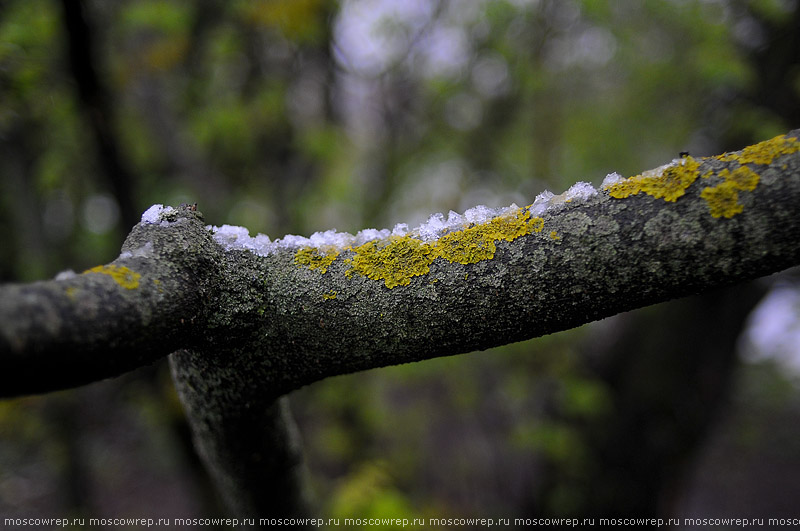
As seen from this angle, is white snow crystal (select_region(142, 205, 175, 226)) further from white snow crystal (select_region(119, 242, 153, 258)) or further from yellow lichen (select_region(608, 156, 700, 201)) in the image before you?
yellow lichen (select_region(608, 156, 700, 201))

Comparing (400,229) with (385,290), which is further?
(400,229)

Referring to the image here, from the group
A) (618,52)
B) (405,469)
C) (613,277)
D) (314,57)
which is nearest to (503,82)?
(618,52)

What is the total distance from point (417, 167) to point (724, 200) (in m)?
4.62

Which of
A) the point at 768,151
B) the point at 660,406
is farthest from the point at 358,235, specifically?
the point at 660,406

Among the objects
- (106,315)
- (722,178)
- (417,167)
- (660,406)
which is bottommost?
(106,315)

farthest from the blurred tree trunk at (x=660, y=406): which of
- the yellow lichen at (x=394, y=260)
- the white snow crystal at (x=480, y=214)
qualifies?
the yellow lichen at (x=394, y=260)

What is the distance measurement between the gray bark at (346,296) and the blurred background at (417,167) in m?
2.14

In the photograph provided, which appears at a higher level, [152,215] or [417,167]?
[417,167]

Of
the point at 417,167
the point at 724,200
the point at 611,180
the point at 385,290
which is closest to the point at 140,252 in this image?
the point at 385,290

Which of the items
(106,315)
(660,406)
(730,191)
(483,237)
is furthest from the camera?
(660,406)

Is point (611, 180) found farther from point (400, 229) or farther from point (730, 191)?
point (400, 229)

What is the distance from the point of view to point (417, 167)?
527 cm

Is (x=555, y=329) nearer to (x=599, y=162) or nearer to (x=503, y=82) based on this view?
(x=503, y=82)

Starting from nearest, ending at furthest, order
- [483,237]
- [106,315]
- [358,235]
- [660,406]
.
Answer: [106,315] < [483,237] < [358,235] < [660,406]
